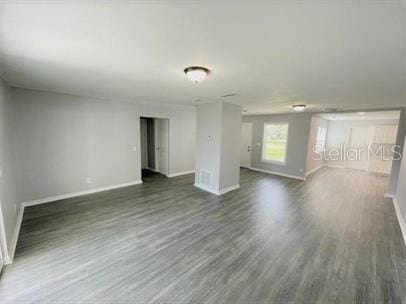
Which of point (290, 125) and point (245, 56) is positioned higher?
point (245, 56)

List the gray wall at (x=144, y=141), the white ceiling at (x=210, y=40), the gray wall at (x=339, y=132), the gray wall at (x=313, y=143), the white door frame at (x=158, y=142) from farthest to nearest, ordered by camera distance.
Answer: the gray wall at (x=339, y=132) → the gray wall at (x=144, y=141) → the gray wall at (x=313, y=143) → the white door frame at (x=158, y=142) → the white ceiling at (x=210, y=40)

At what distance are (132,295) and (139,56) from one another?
248 centimetres

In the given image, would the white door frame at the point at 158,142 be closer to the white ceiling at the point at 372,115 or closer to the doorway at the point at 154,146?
the doorway at the point at 154,146

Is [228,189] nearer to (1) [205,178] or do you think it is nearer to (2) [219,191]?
(2) [219,191]

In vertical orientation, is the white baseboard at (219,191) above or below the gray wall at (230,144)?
below

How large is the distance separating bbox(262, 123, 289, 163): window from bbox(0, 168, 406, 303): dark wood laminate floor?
282 cm

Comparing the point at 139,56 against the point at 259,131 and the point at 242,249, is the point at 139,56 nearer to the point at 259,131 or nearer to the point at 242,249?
the point at 242,249

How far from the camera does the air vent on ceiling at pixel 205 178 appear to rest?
489cm

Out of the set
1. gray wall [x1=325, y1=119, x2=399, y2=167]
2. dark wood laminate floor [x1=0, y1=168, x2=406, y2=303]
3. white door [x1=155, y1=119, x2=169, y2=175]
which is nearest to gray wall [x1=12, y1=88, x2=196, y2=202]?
dark wood laminate floor [x1=0, y1=168, x2=406, y2=303]

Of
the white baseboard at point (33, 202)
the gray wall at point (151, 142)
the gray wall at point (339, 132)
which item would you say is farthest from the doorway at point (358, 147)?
the white baseboard at point (33, 202)

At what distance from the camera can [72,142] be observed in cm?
409

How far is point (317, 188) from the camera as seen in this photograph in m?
5.39

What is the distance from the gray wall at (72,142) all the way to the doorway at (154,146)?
815 mm

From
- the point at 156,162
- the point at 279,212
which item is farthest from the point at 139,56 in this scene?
the point at 156,162
